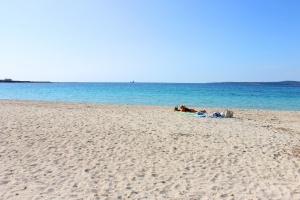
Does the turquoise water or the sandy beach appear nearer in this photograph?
the sandy beach

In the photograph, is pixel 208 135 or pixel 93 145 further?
pixel 208 135

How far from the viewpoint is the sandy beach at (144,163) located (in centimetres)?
504

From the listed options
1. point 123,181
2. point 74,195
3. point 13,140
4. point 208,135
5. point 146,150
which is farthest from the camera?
point 208,135

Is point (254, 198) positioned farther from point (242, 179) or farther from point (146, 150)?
point (146, 150)

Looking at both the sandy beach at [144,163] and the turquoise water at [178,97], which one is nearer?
the sandy beach at [144,163]

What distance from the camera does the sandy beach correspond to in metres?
5.04

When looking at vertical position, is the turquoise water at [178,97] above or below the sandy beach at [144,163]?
below

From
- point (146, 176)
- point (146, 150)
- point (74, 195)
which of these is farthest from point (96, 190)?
point (146, 150)

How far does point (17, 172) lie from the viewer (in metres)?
5.73

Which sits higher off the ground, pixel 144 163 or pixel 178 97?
pixel 144 163

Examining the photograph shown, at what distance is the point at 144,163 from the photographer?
664 cm

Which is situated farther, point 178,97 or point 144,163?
point 178,97

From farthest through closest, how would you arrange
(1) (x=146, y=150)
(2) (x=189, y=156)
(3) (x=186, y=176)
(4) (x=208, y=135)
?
(4) (x=208, y=135) < (1) (x=146, y=150) < (2) (x=189, y=156) < (3) (x=186, y=176)

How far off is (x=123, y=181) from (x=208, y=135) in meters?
5.25
